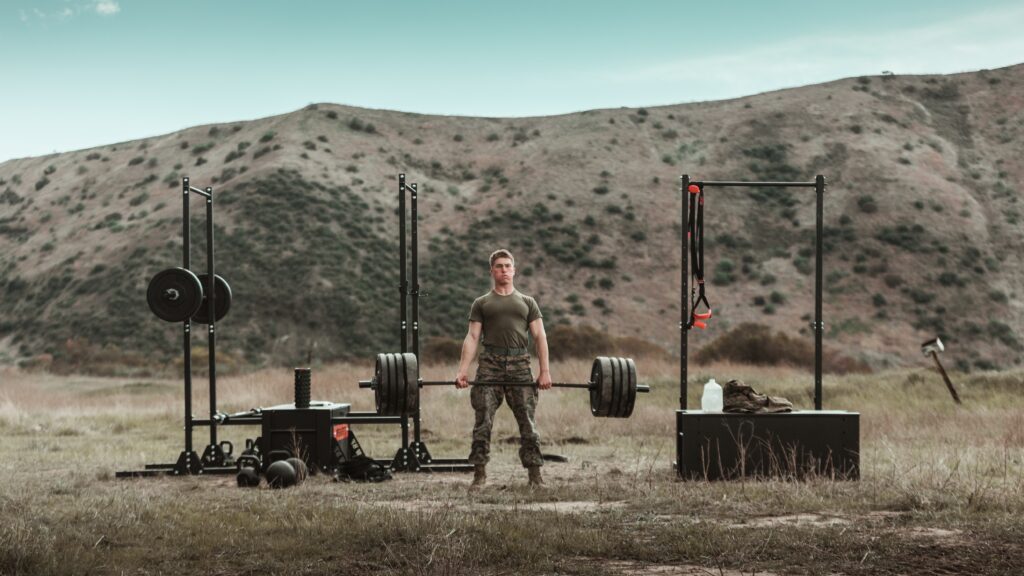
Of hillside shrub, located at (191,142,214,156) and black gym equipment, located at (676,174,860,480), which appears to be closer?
black gym equipment, located at (676,174,860,480)

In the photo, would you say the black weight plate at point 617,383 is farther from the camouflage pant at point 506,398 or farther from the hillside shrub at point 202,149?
the hillside shrub at point 202,149

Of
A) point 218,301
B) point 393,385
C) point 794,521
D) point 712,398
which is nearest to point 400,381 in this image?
point 393,385

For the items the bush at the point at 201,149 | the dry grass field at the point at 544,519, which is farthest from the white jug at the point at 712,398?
the bush at the point at 201,149

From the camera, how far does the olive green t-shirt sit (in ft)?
33.1

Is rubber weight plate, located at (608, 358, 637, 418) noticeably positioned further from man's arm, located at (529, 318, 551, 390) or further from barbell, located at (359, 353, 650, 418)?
man's arm, located at (529, 318, 551, 390)

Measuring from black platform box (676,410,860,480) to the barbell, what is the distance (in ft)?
3.46

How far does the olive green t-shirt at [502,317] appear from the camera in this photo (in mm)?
10078

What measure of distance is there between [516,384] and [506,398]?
23 cm

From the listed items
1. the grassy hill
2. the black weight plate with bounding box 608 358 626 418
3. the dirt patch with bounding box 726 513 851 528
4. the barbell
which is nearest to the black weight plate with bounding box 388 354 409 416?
the barbell

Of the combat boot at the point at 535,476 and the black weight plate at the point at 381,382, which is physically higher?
the black weight plate at the point at 381,382

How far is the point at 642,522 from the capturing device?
801 cm

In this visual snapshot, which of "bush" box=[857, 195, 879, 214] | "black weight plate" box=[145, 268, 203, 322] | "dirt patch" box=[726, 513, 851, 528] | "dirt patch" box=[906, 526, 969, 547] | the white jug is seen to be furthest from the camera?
"bush" box=[857, 195, 879, 214]

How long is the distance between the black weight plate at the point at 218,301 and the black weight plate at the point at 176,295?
0.50 metres

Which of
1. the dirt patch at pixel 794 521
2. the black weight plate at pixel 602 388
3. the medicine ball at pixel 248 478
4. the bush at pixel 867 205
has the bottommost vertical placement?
the medicine ball at pixel 248 478
